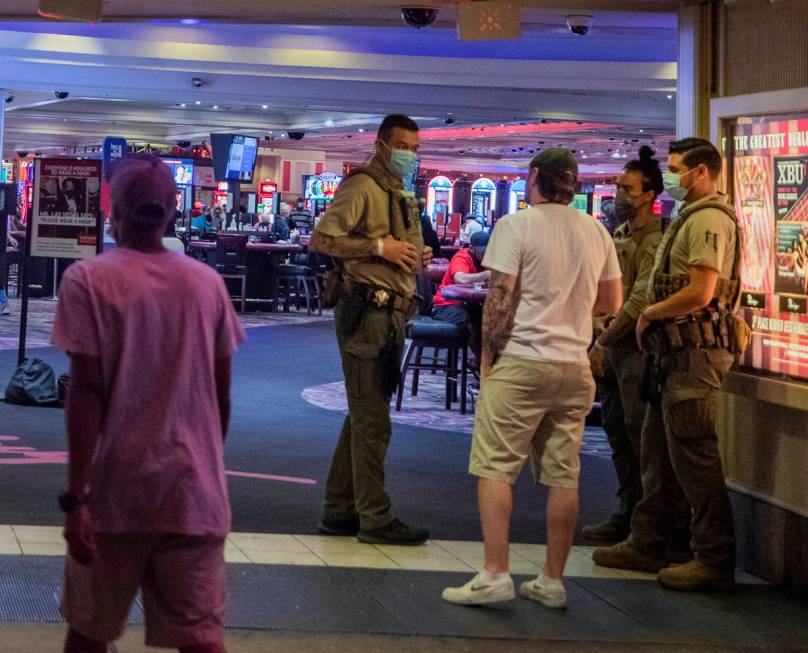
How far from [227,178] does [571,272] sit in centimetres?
2495

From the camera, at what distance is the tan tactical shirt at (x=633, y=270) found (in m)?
5.43

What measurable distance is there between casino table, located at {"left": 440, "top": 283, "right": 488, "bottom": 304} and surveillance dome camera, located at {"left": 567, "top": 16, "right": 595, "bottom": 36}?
1.99m

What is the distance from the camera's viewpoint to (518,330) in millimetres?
4633

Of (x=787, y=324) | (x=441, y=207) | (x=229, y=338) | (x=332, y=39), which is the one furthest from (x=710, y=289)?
(x=441, y=207)

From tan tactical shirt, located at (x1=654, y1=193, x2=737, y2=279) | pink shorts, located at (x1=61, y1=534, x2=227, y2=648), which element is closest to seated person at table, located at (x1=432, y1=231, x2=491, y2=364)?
tan tactical shirt, located at (x1=654, y1=193, x2=737, y2=279)

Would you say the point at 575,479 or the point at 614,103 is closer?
the point at 575,479

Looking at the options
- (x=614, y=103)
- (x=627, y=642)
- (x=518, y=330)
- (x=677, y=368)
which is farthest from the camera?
(x=614, y=103)

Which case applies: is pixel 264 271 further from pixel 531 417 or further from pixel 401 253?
pixel 531 417

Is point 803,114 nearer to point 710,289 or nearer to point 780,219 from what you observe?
point 780,219

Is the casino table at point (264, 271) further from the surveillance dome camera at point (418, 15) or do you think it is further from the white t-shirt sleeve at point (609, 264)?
the white t-shirt sleeve at point (609, 264)

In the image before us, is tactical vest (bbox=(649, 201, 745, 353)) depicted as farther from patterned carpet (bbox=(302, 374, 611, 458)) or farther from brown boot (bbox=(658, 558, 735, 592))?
patterned carpet (bbox=(302, 374, 611, 458))

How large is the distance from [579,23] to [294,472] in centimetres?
408

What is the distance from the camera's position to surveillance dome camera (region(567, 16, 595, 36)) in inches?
364

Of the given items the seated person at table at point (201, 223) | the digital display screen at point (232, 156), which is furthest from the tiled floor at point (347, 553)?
Result: the digital display screen at point (232, 156)
